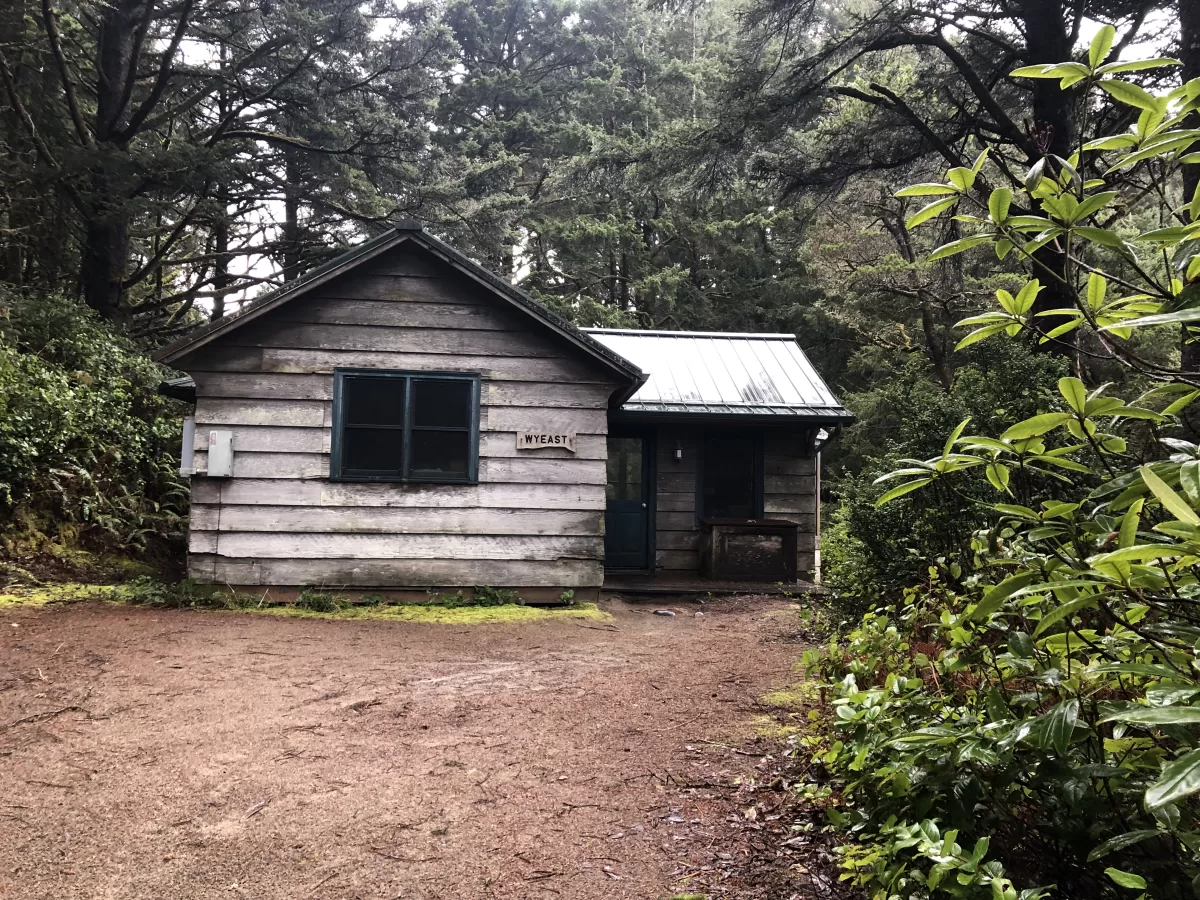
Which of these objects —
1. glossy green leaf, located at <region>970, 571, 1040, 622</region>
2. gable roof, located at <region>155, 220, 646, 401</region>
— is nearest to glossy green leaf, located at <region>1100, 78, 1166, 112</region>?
glossy green leaf, located at <region>970, 571, 1040, 622</region>

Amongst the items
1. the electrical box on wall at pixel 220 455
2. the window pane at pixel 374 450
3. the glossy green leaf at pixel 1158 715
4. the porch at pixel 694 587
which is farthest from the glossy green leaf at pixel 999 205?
the porch at pixel 694 587

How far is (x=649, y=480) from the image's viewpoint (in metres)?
12.2

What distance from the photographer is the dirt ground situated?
2932 millimetres

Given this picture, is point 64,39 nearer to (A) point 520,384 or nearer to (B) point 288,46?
(B) point 288,46

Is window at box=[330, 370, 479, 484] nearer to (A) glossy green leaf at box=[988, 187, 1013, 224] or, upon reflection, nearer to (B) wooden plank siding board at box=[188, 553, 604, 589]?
(B) wooden plank siding board at box=[188, 553, 604, 589]

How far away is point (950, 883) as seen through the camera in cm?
210

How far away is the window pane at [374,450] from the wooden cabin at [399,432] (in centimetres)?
2

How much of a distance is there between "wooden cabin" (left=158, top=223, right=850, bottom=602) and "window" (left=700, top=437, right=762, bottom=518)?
349 cm

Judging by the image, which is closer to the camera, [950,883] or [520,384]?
[950,883]

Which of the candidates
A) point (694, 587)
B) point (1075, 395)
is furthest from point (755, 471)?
point (1075, 395)

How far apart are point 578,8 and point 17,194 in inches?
955

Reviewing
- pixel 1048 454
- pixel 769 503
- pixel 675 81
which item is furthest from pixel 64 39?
pixel 675 81

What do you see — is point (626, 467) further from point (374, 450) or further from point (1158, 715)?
point (1158, 715)

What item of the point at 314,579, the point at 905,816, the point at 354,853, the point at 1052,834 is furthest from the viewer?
the point at 314,579
